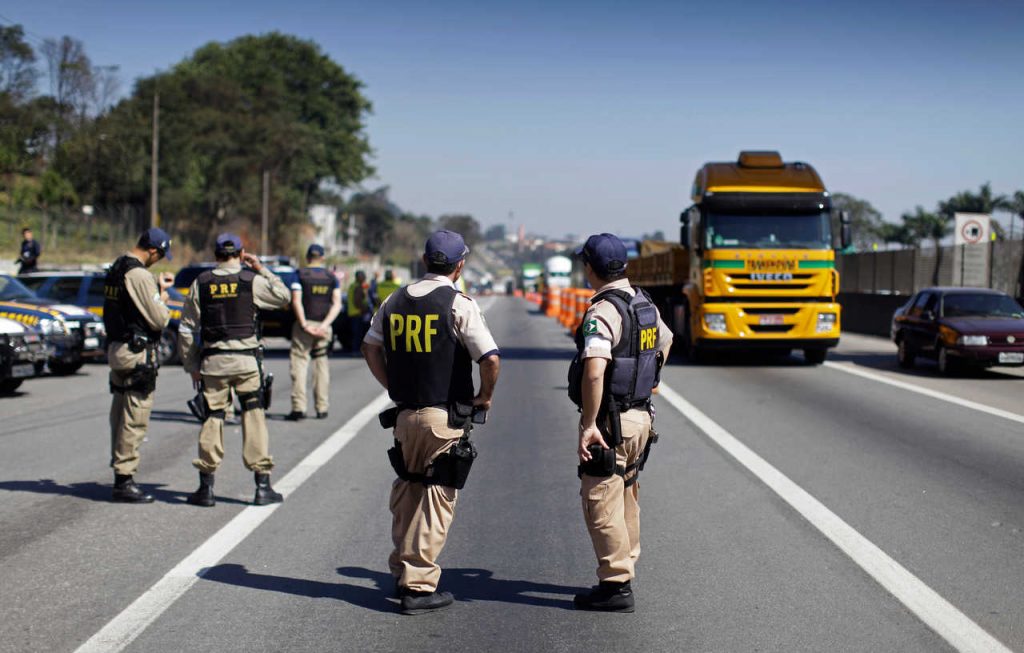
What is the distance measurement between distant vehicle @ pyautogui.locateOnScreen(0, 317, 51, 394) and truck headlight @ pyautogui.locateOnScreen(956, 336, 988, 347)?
13.6 metres

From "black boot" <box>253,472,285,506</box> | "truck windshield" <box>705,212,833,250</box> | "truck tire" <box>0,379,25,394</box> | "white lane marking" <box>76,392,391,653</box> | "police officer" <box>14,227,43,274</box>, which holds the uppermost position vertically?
"truck windshield" <box>705,212,833,250</box>

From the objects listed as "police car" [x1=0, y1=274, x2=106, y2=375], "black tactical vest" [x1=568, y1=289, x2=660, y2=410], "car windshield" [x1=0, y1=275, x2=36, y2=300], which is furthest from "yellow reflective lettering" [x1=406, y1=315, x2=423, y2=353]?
"car windshield" [x1=0, y1=275, x2=36, y2=300]

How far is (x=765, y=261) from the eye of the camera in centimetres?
2097

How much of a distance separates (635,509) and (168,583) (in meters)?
2.41

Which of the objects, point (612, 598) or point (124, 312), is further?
point (124, 312)

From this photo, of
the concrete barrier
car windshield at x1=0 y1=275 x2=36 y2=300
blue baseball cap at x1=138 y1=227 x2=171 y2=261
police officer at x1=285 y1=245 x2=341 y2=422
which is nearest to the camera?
blue baseball cap at x1=138 y1=227 x2=171 y2=261

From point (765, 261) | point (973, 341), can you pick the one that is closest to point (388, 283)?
point (765, 261)

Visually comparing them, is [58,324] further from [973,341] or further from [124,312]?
[973,341]

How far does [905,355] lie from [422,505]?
57.9ft

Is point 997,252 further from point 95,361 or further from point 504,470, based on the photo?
point 504,470

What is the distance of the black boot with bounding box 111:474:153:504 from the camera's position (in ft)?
Answer: 27.9

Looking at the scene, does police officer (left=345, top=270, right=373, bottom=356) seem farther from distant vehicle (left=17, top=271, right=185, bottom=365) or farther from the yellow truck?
the yellow truck

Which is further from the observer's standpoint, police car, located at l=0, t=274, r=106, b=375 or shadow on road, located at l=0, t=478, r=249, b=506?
police car, located at l=0, t=274, r=106, b=375

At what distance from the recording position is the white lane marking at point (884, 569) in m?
5.32
